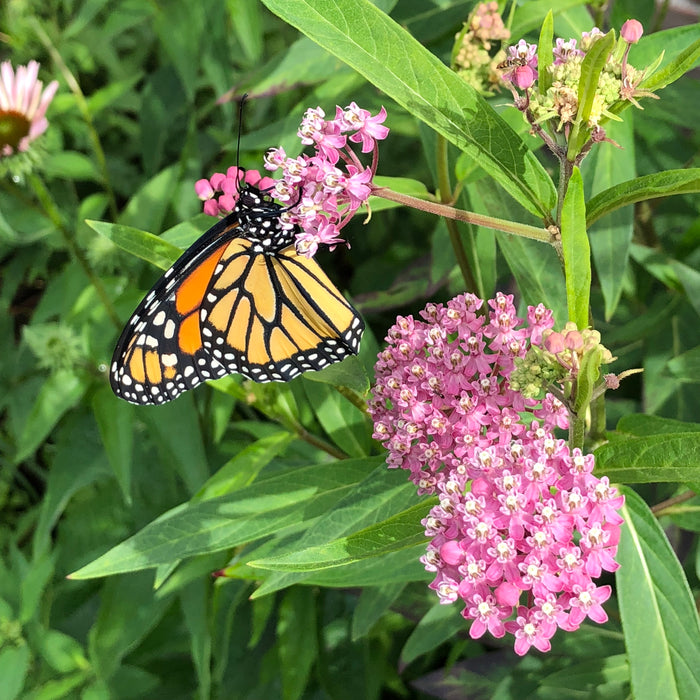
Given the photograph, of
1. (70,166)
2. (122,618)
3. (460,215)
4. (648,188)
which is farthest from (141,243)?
(70,166)

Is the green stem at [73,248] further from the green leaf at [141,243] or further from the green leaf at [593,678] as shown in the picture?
the green leaf at [593,678]

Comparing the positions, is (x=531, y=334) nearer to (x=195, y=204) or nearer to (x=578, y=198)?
(x=578, y=198)

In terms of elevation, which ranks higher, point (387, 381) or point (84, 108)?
point (84, 108)

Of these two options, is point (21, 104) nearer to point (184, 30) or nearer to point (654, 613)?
point (184, 30)

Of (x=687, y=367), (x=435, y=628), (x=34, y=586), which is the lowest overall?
(x=435, y=628)

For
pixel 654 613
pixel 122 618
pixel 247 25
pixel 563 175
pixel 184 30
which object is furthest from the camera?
pixel 184 30

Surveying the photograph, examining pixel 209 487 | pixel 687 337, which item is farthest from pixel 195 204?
pixel 687 337

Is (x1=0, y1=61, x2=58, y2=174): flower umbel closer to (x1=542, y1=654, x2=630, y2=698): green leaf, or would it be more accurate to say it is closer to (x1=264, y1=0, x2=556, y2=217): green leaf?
(x1=264, y1=0, x2=556, y2=217): green leaf
